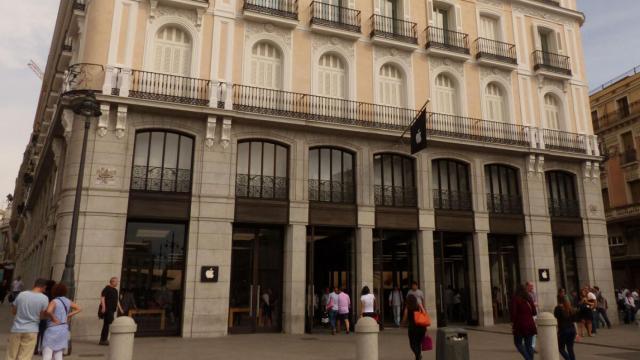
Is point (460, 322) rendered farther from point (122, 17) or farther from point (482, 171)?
point (122, 17)

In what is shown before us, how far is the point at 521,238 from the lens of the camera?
20625mm

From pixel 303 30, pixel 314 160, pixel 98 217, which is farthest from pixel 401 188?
pixel 98 217

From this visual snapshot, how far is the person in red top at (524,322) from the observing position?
9.91 metres

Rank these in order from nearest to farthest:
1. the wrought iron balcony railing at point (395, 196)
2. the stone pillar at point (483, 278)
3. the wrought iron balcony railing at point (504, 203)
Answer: the wrought iron balcony railing at point (395, 196) → the stone pillar at point (483, 278) → the wrought iron balcony railing at point (504, 203)

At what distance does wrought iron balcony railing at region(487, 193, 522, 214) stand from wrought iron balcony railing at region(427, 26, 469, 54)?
6.81 m

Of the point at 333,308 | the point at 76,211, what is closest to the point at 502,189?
the point at 333,308

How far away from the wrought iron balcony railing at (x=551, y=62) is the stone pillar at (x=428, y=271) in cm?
1082

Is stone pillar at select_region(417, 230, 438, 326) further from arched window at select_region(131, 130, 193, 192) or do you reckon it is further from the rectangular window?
the rectangular window

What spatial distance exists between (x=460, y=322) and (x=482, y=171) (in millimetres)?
6555

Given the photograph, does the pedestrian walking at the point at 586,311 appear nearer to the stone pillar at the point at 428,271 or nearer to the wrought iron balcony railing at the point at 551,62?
the stone pillar at the point at 428,271

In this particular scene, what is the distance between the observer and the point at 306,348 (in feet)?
41.8

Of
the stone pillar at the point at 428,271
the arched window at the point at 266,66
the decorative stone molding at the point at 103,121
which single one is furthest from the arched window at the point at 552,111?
the decorative stone molding at the point at 103,121

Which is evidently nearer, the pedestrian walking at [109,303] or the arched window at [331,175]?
the pedestrian walking at [109,303]

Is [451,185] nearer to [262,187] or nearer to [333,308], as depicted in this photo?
[333,308]
